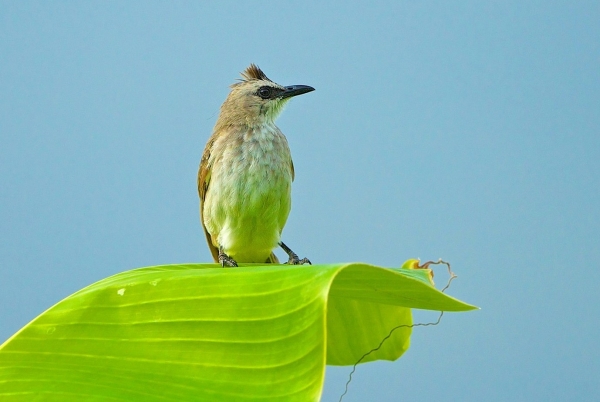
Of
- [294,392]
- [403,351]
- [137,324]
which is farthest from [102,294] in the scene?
[403,351]

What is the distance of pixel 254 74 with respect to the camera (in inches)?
177

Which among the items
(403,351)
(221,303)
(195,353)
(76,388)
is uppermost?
(221,303)

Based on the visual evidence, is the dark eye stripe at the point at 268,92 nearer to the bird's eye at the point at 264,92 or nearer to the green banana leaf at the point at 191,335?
the bird's eye at the point at 264,92

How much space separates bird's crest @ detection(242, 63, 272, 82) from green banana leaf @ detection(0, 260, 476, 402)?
10.00ft

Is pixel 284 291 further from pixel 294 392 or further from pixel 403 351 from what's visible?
pixel 403 351

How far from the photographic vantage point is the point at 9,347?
151cm

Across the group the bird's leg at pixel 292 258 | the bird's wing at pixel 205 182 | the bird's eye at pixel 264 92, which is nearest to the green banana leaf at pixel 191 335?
the bird's leg at pixel 292 258

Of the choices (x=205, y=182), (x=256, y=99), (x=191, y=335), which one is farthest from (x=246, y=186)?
(x=191, y=335)

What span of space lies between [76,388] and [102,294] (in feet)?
0.67

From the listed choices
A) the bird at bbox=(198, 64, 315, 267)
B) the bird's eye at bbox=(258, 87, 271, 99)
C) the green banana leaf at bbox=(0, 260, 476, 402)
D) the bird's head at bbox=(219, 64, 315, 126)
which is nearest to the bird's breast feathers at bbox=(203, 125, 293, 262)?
the bird at bbox=(198, 64, 315, 267)

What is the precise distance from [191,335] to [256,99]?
3.07 metres

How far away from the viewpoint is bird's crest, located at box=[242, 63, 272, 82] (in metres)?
4.49

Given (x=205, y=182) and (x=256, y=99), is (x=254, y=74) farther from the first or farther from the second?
(x=205, y=182)

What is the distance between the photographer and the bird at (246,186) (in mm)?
3758
